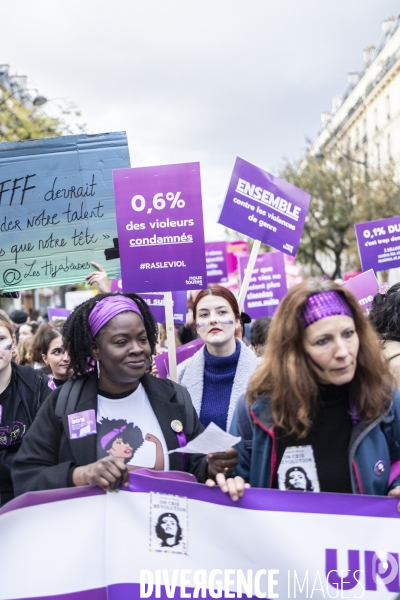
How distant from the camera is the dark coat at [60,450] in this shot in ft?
8.34

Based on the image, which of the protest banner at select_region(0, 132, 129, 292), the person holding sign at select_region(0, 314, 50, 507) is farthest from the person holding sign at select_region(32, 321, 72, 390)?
the person holding sign at select_region(0, 314, 50, 507)

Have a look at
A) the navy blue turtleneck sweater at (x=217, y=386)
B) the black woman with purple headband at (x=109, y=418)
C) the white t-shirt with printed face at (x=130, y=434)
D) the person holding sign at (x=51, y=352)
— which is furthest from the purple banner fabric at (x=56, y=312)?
the white t-shirt with printed face at (x=130, y=434)

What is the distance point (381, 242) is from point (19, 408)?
15.7ft

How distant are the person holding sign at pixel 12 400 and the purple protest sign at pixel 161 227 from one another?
771mm

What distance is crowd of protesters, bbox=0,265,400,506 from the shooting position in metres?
2.40

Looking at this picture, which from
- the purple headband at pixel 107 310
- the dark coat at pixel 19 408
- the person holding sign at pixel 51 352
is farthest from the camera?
the person holding sign at pixel 51 352

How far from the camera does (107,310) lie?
2.82m

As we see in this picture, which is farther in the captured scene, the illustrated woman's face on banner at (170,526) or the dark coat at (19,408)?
the dark coat at (19,408)

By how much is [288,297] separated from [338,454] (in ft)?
1.89

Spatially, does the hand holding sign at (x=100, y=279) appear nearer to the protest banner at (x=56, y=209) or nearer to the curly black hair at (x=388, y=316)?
the protest banner at (x=56, y=209)

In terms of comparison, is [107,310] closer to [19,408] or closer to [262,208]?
[19,408]

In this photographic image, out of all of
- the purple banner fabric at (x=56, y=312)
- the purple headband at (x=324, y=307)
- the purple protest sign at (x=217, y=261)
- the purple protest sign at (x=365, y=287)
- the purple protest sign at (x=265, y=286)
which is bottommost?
the purple headband at (x=324, y=307)

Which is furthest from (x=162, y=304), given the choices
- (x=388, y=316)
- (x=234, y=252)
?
(x=234, y=252)

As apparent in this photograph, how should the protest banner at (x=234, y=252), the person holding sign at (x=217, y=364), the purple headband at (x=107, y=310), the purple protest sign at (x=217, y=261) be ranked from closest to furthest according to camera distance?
1. the purple headband at (x=107, y=310)
2. the person holding sign at (x=217, y=364)
3. the purple protest sign at (x=217, y=261)
4. the protest banner at (x=234, y=252)
